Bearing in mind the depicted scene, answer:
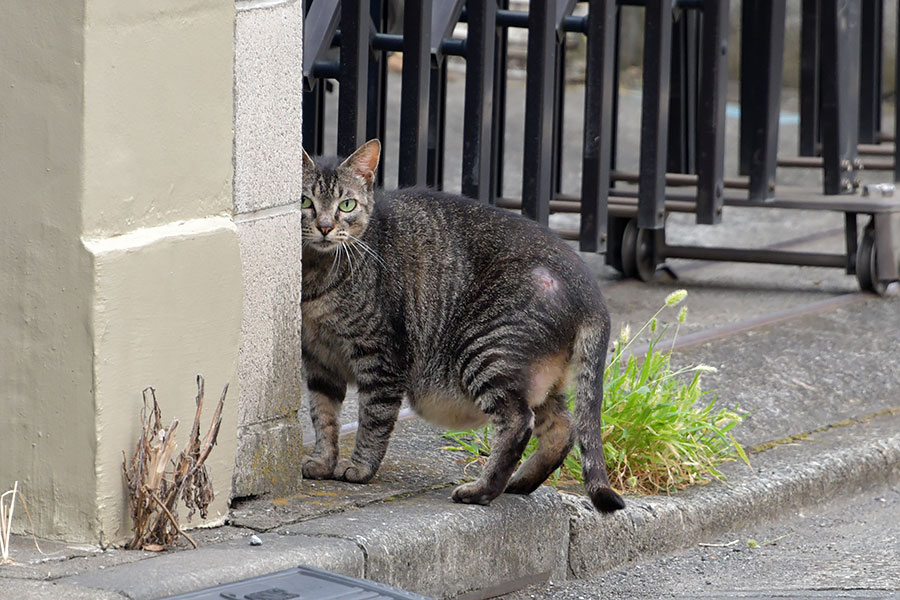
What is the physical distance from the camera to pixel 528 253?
3.83 meters

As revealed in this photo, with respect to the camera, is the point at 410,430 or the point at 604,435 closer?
the point at 604,435

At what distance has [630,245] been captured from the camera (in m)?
6.89

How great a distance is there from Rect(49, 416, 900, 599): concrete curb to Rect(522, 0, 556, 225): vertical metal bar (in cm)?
139

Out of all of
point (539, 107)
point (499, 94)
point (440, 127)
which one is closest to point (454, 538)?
point (539, 107)

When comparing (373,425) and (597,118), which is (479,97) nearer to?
(597,118)

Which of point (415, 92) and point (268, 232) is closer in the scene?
point (268, 232)

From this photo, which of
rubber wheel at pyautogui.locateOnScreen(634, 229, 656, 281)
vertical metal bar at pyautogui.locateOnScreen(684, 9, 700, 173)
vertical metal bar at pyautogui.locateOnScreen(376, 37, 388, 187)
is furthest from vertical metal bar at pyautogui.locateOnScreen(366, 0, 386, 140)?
vertical metal bar at pyautogui.locateOnScreen(684, 9, 700, 173)

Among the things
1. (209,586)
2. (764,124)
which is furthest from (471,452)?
(764,124)

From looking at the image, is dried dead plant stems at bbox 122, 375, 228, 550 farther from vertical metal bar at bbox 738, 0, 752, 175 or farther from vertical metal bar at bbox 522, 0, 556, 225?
vertical metal bar at bbox 738, 0, 752, 175

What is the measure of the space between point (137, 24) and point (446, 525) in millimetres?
1441

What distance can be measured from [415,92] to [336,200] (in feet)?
3.58

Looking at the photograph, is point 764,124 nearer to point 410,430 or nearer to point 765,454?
point 765,454

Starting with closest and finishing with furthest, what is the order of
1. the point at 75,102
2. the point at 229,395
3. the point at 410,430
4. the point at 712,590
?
the point at 75,102, the point at 229,395, the point at 712,590, the point at 410,430

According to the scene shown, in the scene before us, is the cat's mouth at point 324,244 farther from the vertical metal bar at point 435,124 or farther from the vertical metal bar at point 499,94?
the vertical metal bar at point 499,94
